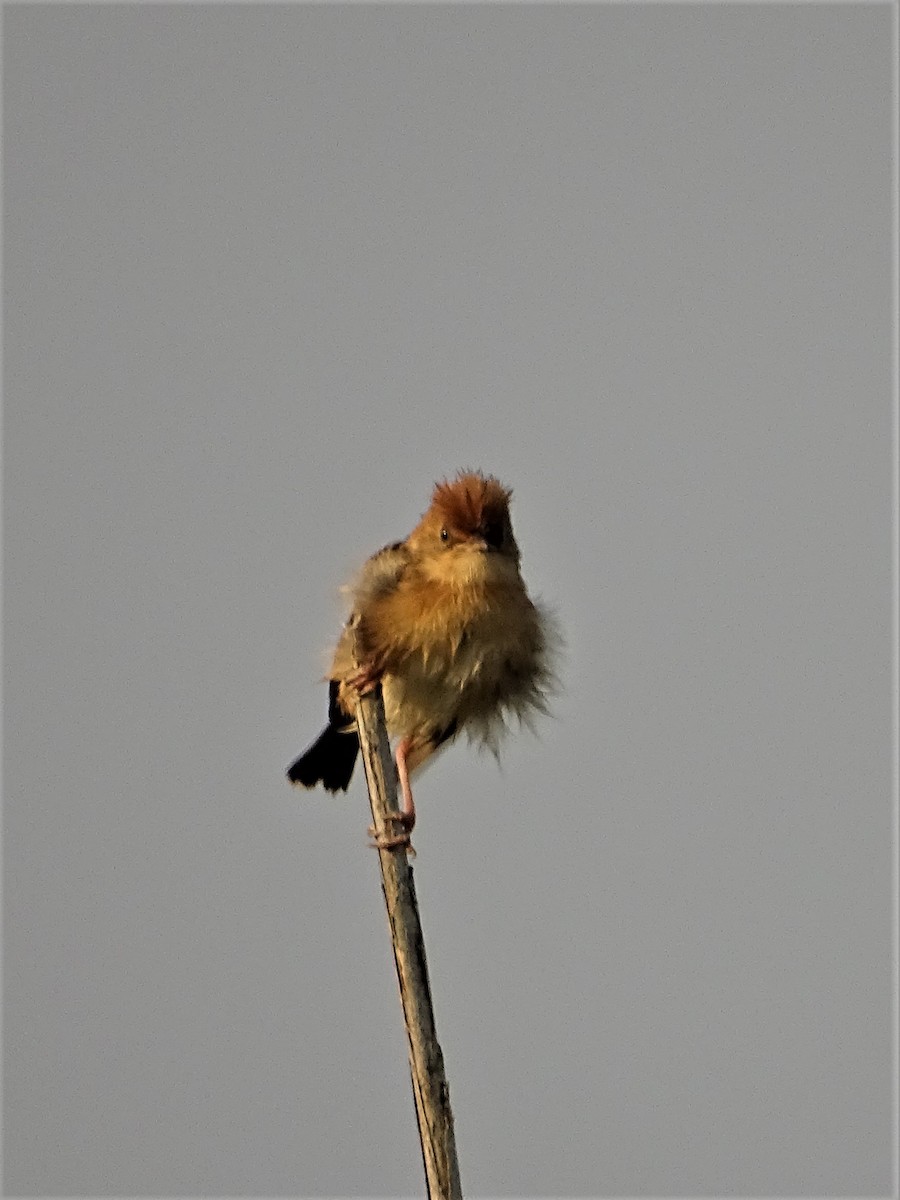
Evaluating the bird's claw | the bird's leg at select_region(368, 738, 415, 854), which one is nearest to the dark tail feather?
the bird's leg at select_region(368, 738, 415, 854)

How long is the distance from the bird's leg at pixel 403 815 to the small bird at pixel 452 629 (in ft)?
0.06

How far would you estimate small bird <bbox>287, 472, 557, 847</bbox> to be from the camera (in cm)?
704

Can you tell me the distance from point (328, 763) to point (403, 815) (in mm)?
1727

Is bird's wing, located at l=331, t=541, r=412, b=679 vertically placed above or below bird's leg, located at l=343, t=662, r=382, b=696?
above

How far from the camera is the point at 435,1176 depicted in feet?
17.2

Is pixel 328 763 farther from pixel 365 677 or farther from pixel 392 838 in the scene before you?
pixel 392 838

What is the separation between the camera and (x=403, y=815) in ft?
20.6

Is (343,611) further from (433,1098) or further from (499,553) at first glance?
(433,1098)

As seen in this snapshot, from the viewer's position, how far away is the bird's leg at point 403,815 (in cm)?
584

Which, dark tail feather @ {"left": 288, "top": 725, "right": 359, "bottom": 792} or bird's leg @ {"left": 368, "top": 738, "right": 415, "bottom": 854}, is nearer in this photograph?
bird's leg @ {"left": 368, "top": 738, "right": 415, "bottom": 854}

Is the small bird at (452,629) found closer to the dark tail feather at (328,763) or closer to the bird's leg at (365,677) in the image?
the bird's leg at (365,677)

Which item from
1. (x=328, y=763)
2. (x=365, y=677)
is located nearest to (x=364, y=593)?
(x=365, y=677)

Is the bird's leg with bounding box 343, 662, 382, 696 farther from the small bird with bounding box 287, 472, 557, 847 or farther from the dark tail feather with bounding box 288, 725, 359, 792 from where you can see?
the dark tail feather with bounding box 288, 725, 359, 792

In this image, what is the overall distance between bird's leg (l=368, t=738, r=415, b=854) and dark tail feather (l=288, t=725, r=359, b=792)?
0.93 feet
